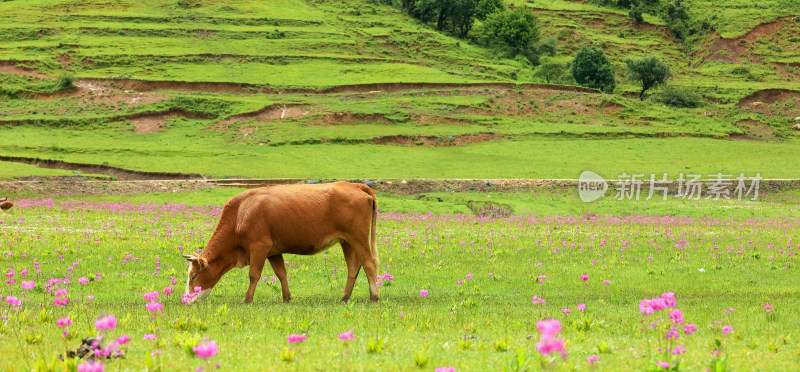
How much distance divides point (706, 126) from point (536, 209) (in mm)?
51745

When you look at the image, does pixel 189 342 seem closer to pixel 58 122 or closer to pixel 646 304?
pixel 646 304

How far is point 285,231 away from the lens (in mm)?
14656

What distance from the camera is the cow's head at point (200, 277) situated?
46.2ft

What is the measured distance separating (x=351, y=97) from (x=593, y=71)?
142ft

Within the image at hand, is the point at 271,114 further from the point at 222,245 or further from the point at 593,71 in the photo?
the point at 222,245

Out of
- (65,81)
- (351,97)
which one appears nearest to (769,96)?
(351,97)

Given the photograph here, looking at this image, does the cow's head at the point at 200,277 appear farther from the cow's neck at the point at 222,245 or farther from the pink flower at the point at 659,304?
the pink flower at the point at 659,304

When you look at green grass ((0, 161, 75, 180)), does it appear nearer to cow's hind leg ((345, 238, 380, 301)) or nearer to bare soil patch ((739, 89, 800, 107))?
cow's hind leg ((345, 238, 380, 301))

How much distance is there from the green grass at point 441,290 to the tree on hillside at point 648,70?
71944 millimetres

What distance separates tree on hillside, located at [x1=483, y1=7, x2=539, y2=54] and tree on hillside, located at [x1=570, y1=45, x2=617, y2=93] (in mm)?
25559

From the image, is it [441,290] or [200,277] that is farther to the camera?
[441,290]

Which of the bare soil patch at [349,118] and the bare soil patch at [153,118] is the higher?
the bare soil patch at [349,118]

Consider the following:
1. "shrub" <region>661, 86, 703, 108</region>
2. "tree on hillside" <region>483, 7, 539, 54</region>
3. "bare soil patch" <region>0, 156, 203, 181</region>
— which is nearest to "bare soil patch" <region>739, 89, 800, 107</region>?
"shrub" <region>661, 86, 703, 108</region>

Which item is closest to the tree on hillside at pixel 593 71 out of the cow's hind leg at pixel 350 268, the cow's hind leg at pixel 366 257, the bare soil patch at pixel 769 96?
the bare soil patch at pixel 769 96
